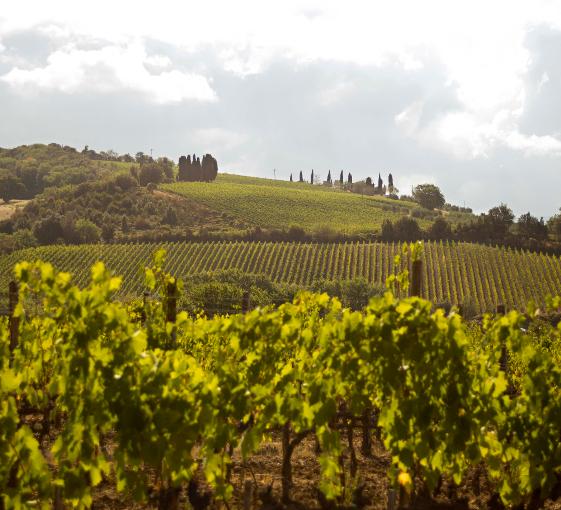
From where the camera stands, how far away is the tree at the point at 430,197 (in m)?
110

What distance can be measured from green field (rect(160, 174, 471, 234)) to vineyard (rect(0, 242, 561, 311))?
20464 millimetres

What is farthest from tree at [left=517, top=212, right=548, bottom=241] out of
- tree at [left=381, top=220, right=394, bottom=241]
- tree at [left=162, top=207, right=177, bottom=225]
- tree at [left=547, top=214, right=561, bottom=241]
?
tree at [left=162, top=207, right=177, bottom=225]

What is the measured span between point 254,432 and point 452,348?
1518 millimetres

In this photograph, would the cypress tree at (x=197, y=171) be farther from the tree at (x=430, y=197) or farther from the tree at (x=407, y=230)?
the tree at (x=407, y=230)

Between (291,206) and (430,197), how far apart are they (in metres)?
26.6

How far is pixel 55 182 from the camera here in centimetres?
13150

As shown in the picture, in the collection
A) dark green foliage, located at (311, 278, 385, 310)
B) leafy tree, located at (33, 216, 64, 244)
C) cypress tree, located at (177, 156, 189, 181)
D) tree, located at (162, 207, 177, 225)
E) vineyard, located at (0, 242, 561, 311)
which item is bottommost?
dark green foliage, located at (311, 278, 385, 310)

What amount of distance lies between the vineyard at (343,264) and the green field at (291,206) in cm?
2046

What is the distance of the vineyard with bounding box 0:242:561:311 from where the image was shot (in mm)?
50906

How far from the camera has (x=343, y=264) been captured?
190 feet

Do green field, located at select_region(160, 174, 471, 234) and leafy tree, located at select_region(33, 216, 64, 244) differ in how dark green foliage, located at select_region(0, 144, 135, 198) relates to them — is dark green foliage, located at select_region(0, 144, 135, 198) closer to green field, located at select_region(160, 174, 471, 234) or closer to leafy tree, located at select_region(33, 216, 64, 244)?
green field, located at select_region(160, 174, 471, 234)

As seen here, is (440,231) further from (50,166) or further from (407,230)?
(50,166)

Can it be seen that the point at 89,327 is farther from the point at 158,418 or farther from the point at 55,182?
the point at 55,182

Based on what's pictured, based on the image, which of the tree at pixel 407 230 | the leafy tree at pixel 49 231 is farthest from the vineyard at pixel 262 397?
the leafy tree at pixel 49 231
